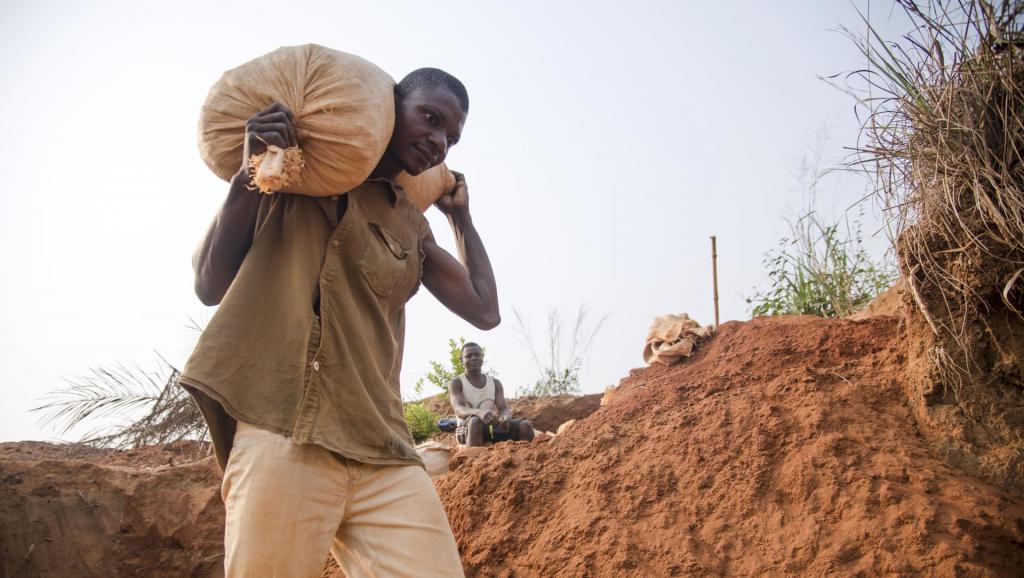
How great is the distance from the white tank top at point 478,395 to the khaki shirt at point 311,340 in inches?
264

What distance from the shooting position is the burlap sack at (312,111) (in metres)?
1.92

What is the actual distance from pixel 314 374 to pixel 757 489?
6.02 feet

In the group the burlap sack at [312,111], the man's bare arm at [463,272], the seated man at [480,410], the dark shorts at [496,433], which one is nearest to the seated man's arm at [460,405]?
the seated man at [480,410]

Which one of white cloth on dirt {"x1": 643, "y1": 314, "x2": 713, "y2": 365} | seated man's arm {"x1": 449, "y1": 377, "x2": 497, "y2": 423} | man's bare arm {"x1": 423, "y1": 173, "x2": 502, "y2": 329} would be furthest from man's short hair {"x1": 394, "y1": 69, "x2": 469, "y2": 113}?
seated man's arm {"x1": 449, "y1": 377, "x2": 497, "y2": 423}

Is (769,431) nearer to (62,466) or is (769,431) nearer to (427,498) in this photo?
(427,498)

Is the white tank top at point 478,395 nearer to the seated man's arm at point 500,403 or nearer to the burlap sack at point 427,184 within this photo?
the seated man's arm at point 500,403

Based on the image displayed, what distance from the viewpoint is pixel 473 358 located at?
9062 mm

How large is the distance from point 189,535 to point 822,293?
4.90 metres

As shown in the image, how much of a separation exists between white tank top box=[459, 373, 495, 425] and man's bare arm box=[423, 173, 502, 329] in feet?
20.5

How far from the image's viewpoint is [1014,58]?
289cm

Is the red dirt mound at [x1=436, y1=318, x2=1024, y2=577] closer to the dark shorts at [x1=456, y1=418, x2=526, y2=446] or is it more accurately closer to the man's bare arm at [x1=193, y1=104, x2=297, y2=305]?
the man's bare arm at [x1=193, y1=104, x2=297, y2=305]

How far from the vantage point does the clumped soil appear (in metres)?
2.65

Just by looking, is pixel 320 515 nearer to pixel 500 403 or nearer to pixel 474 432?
pixel 474 432

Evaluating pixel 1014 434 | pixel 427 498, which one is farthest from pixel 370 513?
pixel 1014 434
